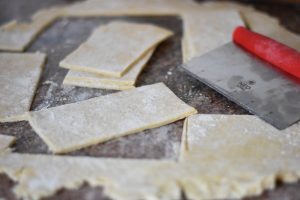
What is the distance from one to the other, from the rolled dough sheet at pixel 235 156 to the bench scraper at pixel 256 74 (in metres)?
0.07

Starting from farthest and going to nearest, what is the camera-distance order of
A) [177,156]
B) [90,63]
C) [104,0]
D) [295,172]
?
[104,0], [90,63], [177,156], [295,172]

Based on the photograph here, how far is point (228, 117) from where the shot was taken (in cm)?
169

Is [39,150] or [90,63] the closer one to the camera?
[39,150]

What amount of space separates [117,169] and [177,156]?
10.0 inches

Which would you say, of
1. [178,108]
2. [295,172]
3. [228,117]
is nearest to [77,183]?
[178,108]

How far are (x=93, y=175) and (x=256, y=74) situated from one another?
0.94 meters

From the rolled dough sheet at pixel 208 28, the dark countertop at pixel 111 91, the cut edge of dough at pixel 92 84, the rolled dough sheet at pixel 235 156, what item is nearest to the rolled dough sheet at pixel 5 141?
the dark countertop at pixel 111 91

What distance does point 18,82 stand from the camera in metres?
1.99

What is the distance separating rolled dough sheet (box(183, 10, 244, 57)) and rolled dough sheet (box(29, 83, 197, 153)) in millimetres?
456

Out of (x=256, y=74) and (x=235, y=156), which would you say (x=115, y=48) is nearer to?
(x=256, y=74)

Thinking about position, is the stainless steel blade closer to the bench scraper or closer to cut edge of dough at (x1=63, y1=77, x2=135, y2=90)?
the bench scraper

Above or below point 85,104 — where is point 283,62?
above

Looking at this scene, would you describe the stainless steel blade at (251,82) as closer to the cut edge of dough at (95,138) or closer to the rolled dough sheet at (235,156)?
the rolled dough sheet at (235,156)

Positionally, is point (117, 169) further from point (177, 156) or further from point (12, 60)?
point (12, 60)
